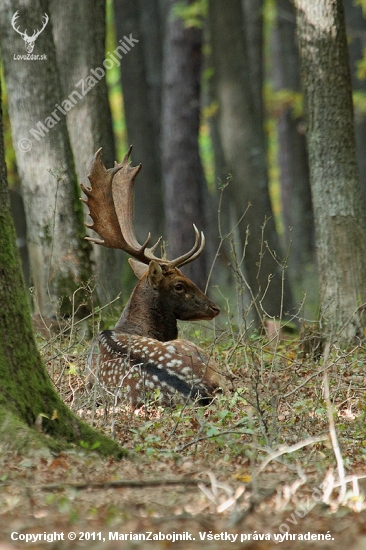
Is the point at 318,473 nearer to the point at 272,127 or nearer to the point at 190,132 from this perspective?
the point at 190,132

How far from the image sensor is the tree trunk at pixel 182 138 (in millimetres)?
17375

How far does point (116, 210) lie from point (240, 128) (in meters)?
6.28

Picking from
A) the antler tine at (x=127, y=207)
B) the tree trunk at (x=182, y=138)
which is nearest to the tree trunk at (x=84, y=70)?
the antler tine at (x=127, y=207)

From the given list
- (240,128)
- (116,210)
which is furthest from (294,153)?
(116,210)

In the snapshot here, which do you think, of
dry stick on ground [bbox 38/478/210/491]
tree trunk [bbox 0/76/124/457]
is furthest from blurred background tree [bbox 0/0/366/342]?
dry stick on ground [bbox 38/478/210/491]

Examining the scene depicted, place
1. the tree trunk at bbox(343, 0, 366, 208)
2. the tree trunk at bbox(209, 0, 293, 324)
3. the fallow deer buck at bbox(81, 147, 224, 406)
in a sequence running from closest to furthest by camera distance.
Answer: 1. the fallow deer buck at bbox(81, 147, 224, 406)
2. the tree trunk at bbox(209, 0, 293, 324)
3. the tree trunk at bbox(343, 0, 366, 208)

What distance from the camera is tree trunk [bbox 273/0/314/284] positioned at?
22.7 metres

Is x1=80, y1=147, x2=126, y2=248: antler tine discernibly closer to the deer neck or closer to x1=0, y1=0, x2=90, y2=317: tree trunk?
the deer neck

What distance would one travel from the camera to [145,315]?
371 inches

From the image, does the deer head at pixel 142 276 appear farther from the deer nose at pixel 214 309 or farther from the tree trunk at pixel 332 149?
the tree trunk at pixel 332 149

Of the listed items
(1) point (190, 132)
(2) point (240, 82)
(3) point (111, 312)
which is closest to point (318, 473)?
(3) point (111, 312)

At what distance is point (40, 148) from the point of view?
10.9 m

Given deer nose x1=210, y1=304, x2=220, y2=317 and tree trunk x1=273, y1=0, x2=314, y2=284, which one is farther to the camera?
tree trunk x1=273, y1=0, x2=314, y2=284

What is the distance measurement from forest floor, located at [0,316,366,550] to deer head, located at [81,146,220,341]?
2.23 meters
